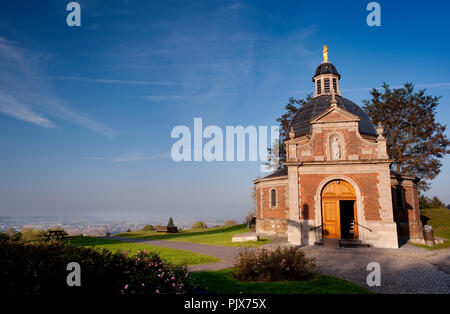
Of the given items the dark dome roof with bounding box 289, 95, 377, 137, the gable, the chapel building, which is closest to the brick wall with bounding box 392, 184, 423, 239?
the chapel building

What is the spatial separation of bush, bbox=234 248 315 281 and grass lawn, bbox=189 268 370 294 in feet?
1.31

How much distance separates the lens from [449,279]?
11.0 meters

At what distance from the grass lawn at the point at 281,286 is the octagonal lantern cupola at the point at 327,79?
2618cm

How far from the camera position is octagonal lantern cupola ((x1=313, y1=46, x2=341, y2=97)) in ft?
107

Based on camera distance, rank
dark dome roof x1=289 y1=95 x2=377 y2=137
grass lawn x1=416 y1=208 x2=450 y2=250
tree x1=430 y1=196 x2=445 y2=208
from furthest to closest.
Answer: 1. tree x1=430 y1=196 x2=445 y2=208
2. dark dome roof x1=289 y1=95 x2=377 y2=137
3. grass lawn x1=416 y1=208 x2=450 y2=250

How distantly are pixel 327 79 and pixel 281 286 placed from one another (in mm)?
28674

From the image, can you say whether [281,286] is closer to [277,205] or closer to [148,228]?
[277,205]

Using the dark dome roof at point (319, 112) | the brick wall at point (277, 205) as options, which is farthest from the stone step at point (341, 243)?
the dark dome roof at point (319, 112)

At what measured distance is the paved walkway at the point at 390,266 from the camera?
9.96 meters

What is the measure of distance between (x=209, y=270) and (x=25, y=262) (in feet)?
24.7

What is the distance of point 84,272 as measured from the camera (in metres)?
6.93

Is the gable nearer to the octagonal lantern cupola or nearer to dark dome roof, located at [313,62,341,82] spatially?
the octagonal lantern cupola
